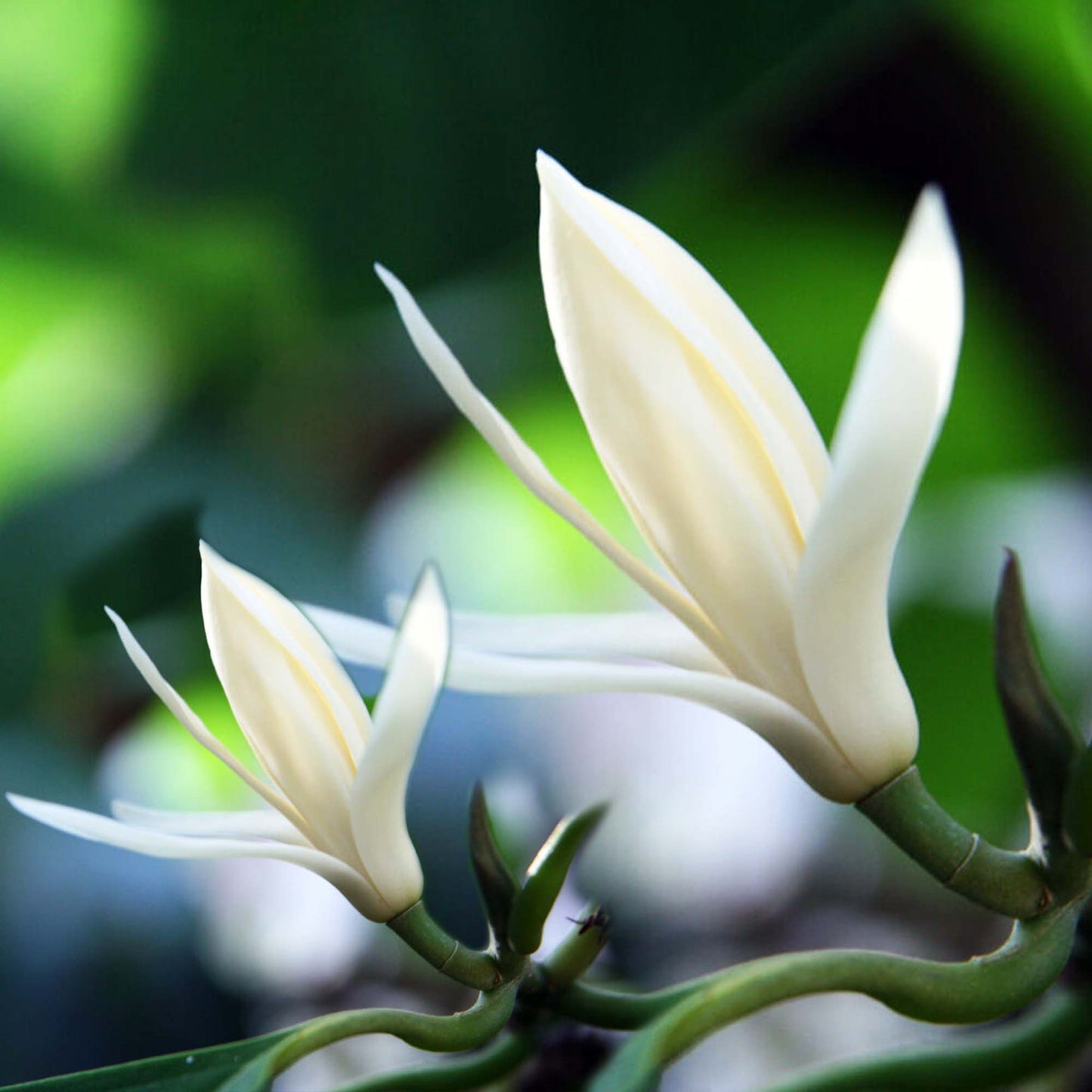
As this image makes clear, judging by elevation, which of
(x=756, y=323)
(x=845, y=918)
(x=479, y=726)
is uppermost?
(x=756, y=323)

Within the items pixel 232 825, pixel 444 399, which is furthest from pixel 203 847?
pixel 444 399

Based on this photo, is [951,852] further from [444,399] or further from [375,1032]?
[444,399]

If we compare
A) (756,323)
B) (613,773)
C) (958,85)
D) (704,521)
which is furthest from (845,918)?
(704,521)

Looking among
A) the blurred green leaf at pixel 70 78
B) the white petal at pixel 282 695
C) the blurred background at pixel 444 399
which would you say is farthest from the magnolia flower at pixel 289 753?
the blurred green leaf at pixel 70 78

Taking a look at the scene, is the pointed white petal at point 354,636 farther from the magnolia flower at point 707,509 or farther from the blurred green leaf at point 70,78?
the blurred green leaf at point 70,78

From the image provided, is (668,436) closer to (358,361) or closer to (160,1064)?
(160,1064)

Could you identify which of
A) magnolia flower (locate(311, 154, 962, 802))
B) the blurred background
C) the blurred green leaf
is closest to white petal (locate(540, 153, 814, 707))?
magnolia flower (locate(311, 154, 962, 802))
